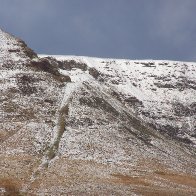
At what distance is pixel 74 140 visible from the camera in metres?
94.1

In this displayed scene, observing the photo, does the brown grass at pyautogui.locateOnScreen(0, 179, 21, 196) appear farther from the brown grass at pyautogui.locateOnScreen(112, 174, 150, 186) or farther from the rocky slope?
the brown grass at pyautogui.locateOnScreen(112, 174, 150, 186)

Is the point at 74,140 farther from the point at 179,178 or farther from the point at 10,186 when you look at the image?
the point at 10,186

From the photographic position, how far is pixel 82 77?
505 feet

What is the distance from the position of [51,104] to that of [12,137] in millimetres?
27474

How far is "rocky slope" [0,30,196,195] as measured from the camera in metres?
66.0

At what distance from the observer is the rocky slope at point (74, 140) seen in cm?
6600

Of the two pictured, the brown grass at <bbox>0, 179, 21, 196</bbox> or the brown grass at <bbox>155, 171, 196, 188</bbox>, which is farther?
the brown grass at <bbox>155, 171, 196, 188</bbox>

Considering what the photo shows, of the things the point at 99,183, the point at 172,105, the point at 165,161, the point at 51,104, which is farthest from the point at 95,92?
the point at 99,183

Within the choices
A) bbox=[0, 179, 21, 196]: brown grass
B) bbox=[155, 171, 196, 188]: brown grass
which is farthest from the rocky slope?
bbox=[155, 171, 196, 188]: brown grass

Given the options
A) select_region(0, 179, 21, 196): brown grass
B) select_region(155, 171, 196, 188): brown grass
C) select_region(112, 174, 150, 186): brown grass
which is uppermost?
select_region(155, 171, 196, 188): brown grass

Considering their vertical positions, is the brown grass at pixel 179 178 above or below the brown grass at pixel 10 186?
above

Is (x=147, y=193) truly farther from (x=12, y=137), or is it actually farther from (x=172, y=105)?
(x=172, y=105)

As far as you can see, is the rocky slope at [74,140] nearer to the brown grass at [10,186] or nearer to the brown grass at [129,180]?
the brown grass at [129,180]

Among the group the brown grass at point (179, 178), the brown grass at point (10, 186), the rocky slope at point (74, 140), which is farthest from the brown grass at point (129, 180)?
the brown grass at point (10, 186)
